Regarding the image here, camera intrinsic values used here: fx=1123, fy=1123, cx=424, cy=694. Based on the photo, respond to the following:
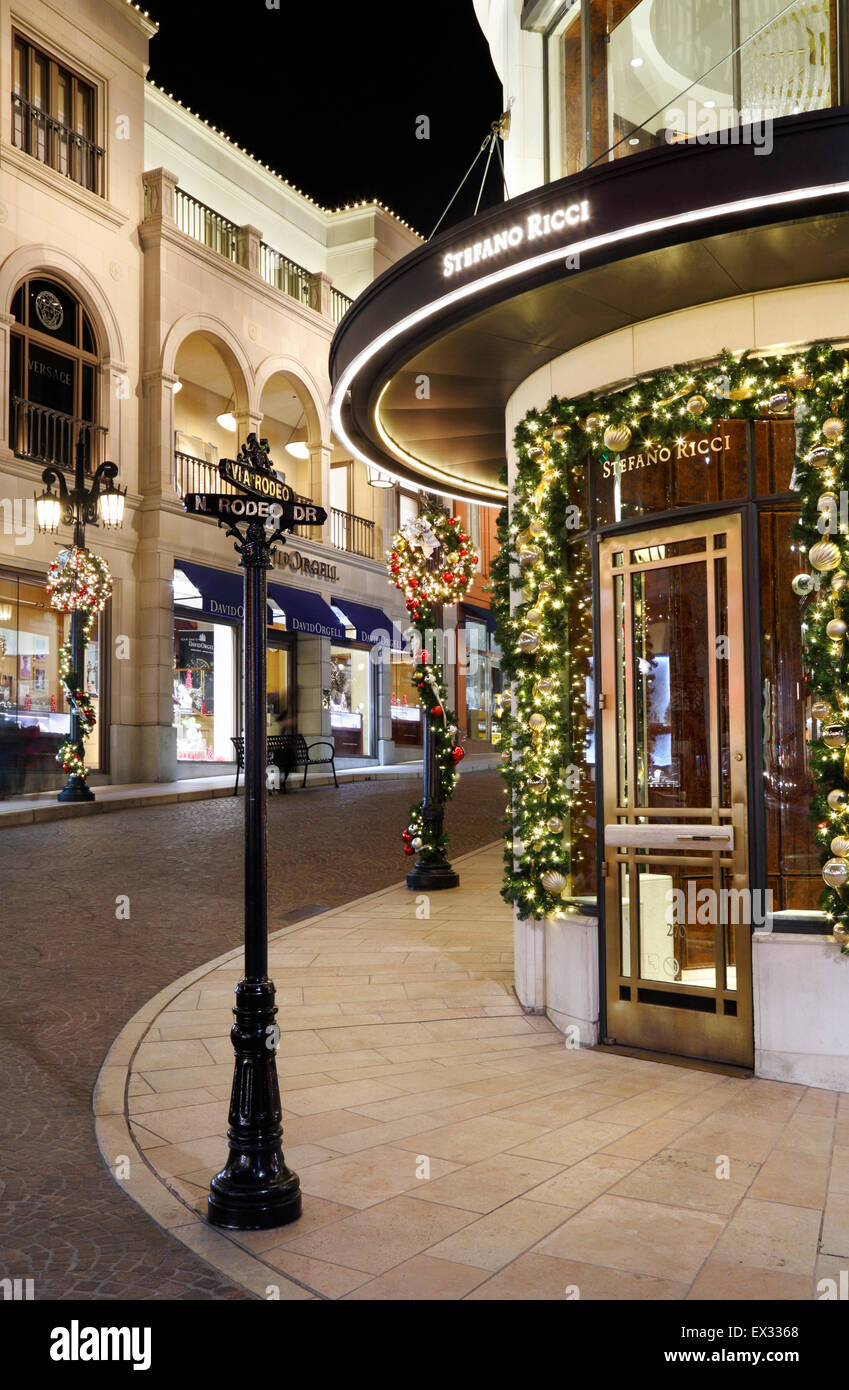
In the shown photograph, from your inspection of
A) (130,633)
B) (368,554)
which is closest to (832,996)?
(130,633)

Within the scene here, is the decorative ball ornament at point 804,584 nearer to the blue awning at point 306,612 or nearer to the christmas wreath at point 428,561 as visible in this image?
the christmas wreath at point 428,561

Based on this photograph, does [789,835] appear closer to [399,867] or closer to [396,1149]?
[396,1149]

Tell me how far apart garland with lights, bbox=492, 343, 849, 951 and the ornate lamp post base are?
281cm

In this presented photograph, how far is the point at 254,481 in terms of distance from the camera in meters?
4.66

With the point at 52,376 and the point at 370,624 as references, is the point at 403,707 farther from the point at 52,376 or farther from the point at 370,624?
the point at 52,376

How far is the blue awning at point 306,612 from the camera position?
1032 inches

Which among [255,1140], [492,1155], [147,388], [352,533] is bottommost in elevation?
[492,1155]

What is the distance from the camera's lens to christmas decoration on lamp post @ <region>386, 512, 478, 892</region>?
1164 cm

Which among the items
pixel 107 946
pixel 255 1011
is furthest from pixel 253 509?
pixel 107 946

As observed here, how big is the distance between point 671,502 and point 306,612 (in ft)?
69.1

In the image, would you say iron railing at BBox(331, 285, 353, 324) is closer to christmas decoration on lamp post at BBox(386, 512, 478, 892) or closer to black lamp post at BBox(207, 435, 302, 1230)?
christmas decoration on lamp post at BBox(386, 512, 478, 892)

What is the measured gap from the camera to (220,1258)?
380 cm

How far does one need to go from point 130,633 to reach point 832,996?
1916cm
